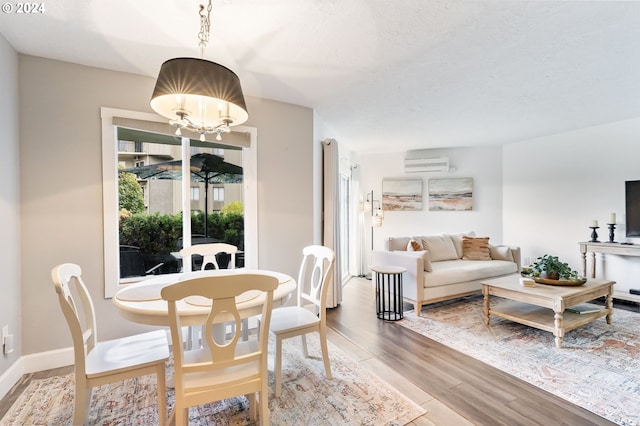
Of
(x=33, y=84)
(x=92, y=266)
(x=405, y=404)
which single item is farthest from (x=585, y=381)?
(x=33, y=84)

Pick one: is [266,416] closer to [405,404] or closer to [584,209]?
[405,404]

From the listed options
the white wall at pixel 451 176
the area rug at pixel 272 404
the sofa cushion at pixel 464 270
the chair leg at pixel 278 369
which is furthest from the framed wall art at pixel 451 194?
the chair leg at pixel 278 369

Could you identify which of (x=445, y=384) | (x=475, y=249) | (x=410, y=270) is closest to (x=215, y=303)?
(x=445, y=384)

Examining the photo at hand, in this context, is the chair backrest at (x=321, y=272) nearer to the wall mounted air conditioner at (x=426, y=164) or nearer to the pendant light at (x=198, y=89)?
the pendant light at (x=198, y=89)

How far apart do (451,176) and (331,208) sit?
315 cm

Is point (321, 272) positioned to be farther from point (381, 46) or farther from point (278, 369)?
point (381, 46)

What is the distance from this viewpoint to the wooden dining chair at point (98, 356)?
1469 mm

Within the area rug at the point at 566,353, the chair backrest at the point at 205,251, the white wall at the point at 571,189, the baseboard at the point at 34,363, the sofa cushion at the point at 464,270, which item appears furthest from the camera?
the white wall at the point at 571,189

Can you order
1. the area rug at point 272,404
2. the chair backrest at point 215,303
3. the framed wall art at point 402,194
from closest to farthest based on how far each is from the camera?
the chair backrest at point 215,303 < the area rug at point 272,404 < the framed wall art at point 402,194

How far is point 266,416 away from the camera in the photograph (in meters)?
1.51

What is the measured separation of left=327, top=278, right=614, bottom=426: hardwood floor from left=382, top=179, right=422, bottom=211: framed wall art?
314cm

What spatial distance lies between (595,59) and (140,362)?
12.6ft

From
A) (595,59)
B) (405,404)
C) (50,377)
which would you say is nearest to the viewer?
(405,404)

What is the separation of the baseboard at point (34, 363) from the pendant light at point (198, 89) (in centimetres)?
213
